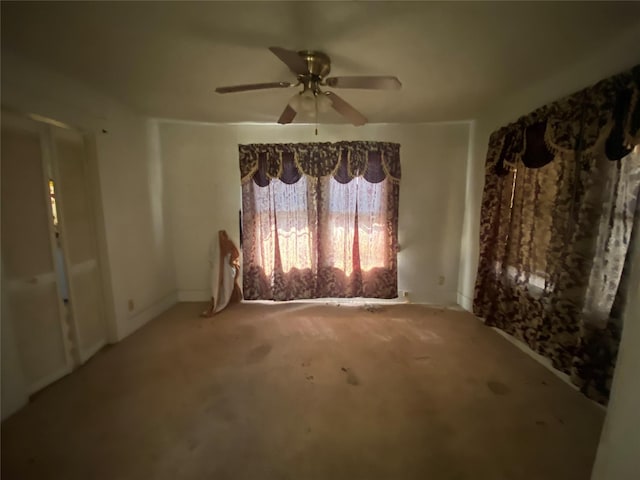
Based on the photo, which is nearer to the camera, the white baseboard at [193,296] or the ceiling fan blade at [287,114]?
the ceiling fan blade at [287,114]

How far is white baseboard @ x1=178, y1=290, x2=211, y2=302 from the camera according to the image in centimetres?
355

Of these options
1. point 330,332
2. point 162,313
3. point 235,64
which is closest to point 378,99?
point 235,64

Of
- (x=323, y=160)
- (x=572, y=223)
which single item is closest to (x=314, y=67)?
(x=323, y=160)

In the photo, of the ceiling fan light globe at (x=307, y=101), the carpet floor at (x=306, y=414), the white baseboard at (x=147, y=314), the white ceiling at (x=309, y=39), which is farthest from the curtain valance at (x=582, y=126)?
the white baseboard at (x=147, y=314)

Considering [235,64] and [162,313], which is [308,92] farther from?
[162,313]

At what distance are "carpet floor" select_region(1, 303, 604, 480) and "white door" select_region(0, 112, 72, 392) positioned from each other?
0.28 m

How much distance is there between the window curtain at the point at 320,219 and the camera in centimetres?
323

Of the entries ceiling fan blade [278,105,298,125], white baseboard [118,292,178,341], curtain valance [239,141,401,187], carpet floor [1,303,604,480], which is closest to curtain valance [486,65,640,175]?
curtain valance [239,141,401,187]

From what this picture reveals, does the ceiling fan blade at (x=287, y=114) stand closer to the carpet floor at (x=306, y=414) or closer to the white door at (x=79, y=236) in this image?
the white door at (x=79, y=236)

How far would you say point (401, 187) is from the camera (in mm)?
3332

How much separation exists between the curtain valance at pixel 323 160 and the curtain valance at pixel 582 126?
47.7 inches

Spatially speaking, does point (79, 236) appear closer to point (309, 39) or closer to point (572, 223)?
point (309, 39)

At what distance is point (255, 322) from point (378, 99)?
259 cm

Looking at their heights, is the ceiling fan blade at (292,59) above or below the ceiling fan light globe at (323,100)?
above
